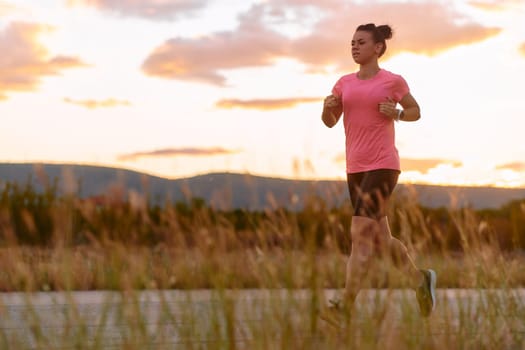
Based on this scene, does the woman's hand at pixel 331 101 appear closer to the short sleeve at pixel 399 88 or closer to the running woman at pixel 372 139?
the running woman at pixel 372 139

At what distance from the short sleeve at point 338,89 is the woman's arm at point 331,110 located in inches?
2.0

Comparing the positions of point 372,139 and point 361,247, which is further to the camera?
point 372,139

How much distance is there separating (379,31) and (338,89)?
0.49 m

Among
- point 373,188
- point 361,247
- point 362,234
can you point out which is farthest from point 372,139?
point 361,247

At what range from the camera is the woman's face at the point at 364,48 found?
6.11 meters

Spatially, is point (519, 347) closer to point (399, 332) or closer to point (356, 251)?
point (399, 332)

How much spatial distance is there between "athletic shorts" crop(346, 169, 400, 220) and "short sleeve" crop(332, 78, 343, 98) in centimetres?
57

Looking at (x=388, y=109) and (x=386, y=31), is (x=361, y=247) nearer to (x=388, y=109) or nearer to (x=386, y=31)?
(x=388, y=109)

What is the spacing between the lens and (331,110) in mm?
6188

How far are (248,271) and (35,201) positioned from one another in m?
7.68

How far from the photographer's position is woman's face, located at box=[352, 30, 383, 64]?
20.0 feet

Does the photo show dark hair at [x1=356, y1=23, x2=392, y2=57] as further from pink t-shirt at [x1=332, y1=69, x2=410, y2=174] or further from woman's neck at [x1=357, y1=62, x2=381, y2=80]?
pink t-shirt at [x1=332, y1=69, x2=410, y2=174]

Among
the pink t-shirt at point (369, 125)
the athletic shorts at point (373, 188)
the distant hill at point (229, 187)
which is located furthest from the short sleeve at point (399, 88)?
the distant hill at point (229, 187)

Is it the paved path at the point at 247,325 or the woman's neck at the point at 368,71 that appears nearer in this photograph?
the paved path at the point at 247,325
